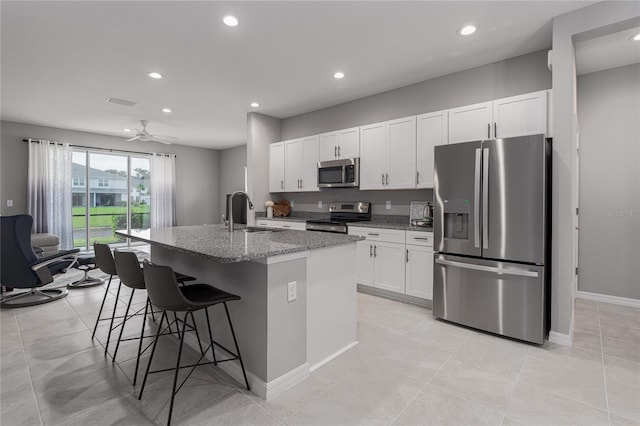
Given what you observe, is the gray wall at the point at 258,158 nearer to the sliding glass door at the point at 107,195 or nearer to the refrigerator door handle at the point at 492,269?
the refrigerator door handle at the point at 492,269

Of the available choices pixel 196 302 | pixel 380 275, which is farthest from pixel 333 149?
pixel 196 302

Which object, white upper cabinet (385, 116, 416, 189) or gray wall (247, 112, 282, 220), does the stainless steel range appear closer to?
white upper cabinet (385, 116, 416, 189)

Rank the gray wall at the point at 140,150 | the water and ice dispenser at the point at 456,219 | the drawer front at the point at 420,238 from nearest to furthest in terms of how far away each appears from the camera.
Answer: the water and ice dispenser at the point at 456,219, the drawer front at the point at 420,238, the gray wall at the point at 140,150

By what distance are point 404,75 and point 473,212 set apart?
204 cm

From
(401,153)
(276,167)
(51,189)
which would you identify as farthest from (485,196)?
(51,189)

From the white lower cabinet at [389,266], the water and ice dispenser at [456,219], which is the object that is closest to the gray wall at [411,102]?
the white lower cabinet at [389,266]

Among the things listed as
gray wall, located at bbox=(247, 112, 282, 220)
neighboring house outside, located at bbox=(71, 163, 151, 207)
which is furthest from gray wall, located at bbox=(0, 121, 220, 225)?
gray wall, located at bbox=(247, 112, 282, 220)

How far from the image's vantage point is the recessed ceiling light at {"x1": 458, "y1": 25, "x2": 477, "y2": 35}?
9.43ft

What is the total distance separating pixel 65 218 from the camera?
6664 mm

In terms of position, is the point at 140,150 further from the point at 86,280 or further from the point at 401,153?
the point at 401,153

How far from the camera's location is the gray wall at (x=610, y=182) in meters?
3.64

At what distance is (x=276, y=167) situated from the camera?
568 cm

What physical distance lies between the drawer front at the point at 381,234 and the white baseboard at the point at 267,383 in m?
1.97

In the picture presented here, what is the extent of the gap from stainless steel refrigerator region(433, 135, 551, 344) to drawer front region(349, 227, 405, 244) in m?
0.59
